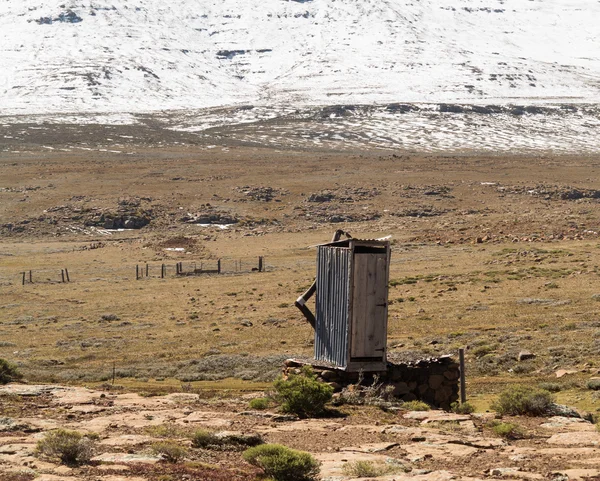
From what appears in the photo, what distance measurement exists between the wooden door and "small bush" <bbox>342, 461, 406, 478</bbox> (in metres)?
5.32

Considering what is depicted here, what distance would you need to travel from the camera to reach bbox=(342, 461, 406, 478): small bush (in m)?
10.6

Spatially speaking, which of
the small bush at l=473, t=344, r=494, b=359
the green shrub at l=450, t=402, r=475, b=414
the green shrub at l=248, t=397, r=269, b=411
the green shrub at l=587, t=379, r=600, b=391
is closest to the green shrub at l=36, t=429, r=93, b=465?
the green shrub at l=248, t=397, r=269, b=411

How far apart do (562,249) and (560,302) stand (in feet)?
63.4

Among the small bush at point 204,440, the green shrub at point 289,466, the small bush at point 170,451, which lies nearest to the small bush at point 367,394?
the small bush at point 204,440

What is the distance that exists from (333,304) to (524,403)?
381 cm

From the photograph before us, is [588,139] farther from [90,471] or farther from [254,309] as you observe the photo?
[90,471]

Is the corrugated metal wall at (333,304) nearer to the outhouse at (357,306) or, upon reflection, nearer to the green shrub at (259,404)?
the outhouse at (357,306)

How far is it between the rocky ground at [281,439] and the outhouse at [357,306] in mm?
1535

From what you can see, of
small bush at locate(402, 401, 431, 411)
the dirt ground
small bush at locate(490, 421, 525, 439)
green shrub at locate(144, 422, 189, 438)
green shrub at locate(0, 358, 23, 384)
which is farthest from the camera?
the dirt ground

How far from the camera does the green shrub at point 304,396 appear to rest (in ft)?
46.8

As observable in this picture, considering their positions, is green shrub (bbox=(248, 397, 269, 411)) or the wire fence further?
the wire fence

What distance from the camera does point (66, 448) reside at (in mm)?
10648

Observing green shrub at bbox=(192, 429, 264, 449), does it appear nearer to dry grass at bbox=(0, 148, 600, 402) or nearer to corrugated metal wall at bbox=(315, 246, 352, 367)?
corrugated metal wall at bbox=(315, 246, 352, 367)

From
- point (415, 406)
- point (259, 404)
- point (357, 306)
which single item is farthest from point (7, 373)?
point (415, 406)
